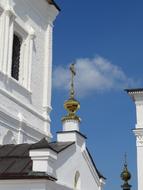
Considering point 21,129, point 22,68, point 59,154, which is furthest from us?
point 22,68

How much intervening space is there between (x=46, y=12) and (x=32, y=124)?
203 inches

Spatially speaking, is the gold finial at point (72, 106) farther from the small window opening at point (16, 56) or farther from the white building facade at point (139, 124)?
the white building facade at point (139, 124)

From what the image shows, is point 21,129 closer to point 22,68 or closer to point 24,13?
point 22,68

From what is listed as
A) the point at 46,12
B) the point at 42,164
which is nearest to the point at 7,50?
the point at 46,12

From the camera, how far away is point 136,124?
1831cm

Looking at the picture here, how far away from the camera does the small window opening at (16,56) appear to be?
17.8 metres

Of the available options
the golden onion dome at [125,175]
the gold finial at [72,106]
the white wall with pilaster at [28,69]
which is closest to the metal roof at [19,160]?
the gold finial at [72,106]

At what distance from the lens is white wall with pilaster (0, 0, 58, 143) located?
16.7 meters

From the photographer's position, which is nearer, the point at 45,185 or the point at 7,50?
the point at 45,185

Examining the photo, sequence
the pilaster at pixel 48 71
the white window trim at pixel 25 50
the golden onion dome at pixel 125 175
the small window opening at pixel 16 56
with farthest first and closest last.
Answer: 1. the pilaster at pixel 48 71
2. the white window trim at pixel 25 50
3. the small window opening at pixel 16 56
4. the golden onion dome at pixel 125 175

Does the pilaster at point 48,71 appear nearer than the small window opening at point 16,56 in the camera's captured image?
No

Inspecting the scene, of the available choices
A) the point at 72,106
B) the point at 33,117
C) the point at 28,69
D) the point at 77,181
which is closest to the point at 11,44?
the point at 28,69

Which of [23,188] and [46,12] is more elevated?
[46,12]

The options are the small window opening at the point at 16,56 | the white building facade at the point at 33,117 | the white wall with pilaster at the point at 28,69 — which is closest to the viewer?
the white building facade at the point at 33,117
